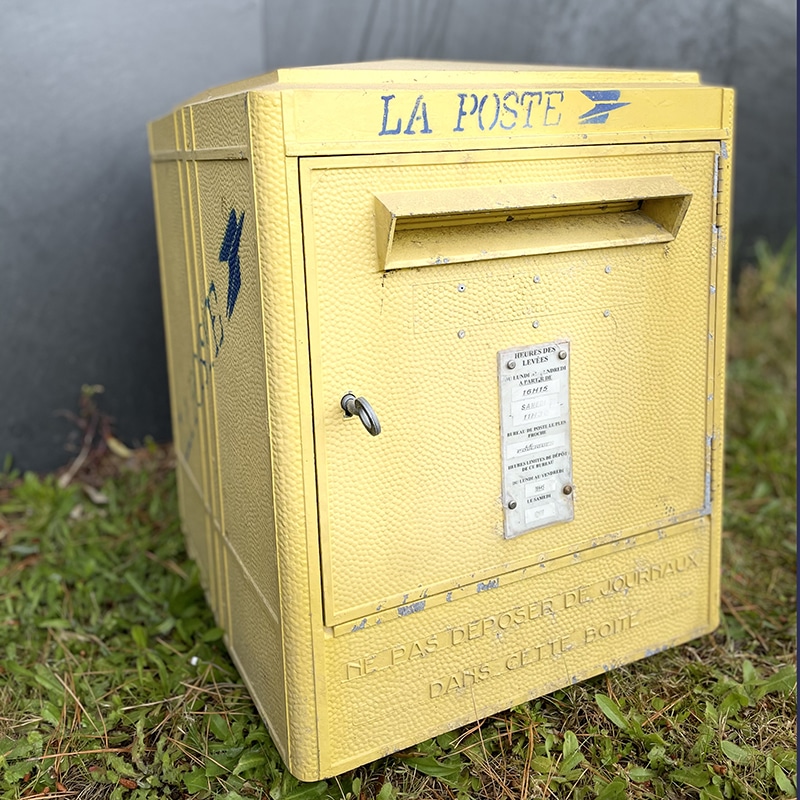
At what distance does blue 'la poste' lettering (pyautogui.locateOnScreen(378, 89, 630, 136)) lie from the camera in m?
1.57

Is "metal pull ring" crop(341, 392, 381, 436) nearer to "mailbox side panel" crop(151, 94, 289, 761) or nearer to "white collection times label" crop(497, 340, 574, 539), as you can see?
"mailbox side panel" crop(151, 94, 289, 761)

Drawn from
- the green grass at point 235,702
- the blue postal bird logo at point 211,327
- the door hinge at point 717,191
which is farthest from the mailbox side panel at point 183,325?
the door hinge at point 717,191

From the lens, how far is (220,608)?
2.32 metres

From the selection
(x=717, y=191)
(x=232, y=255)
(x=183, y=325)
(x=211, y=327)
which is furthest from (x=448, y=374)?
(x=183, y=325)

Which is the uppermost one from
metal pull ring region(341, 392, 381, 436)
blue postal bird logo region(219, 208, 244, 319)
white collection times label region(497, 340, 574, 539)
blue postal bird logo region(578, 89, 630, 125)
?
blue postal bird logo region(578, 89, 630, 125)

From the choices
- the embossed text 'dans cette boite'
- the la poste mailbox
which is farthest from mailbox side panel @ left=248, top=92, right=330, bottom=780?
the embossed text 'dans cette boite'

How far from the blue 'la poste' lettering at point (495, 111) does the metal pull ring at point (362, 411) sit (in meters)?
0.47

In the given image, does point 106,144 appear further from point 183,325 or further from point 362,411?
point 362,411

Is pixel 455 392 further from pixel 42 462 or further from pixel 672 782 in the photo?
pixel 42 462

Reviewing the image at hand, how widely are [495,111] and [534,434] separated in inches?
25.6

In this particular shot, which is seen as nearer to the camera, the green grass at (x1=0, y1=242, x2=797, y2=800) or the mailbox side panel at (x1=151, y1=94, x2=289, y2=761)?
the mailbox side panel at (x1=151, y1=94, x2=289, y2=761)

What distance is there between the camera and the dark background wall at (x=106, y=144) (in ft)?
9.87

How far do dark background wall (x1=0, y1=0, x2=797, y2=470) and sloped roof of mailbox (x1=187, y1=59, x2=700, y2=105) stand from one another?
1325mm

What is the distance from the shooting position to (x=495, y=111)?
65.1 inches
